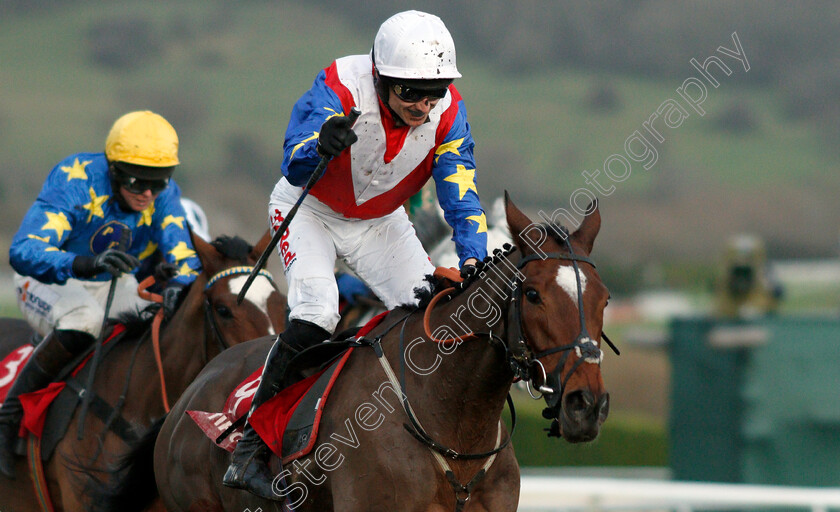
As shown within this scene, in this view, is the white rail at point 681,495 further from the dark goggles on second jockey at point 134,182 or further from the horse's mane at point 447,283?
the horse's mane at point 447,283

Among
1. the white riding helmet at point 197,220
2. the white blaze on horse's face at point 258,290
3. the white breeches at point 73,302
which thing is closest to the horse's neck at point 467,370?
the white blaze on horse's face at point 258,290

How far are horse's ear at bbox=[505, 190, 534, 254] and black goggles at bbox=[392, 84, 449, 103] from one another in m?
0.57

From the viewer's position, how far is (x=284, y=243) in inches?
149

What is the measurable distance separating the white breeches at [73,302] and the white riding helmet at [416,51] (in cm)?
248

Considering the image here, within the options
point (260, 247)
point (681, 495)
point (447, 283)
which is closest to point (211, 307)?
point (260, 247)

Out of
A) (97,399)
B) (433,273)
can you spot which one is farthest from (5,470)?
(433,273)

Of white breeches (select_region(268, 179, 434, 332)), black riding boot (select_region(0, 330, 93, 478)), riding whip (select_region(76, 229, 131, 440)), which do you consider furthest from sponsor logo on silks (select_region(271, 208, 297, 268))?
black riding boot (select_region(0, 330, 93, 478))

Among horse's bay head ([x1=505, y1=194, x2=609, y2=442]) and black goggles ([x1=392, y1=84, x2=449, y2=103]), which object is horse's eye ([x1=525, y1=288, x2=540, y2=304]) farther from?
black goggles ([x1=392, y1=84, x2=449, y2=103])

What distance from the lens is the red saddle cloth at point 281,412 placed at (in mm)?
3426

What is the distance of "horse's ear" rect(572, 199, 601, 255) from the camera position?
306 centimetres

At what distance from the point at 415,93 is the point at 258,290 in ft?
5.19

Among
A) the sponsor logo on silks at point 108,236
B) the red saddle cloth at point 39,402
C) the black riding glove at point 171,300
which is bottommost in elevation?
the red saddle cloth at point 39,402

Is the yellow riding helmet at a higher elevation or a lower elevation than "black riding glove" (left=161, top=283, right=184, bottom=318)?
higher

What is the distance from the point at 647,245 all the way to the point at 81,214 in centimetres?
1959
